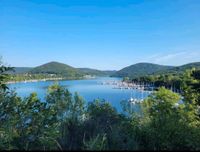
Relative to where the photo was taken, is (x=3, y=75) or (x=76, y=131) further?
(x=76, y=131)

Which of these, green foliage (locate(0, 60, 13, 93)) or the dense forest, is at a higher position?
green foliage (locate(0, 60, 13, 93))

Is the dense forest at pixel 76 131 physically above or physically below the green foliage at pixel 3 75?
below

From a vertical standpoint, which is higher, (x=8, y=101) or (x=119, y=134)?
(x=8, y=101)

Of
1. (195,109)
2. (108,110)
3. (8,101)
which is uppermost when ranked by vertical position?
(8,101)

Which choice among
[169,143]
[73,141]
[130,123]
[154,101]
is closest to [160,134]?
[169,143]

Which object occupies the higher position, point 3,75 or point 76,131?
point 3,75

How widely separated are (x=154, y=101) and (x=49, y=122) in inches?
502

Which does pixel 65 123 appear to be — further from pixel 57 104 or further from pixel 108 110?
pixel 57 104

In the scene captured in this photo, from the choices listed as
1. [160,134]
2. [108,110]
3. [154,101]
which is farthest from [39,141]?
[154,101]

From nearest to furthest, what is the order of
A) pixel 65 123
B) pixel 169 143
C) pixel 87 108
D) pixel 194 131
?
pixel 169 143 → pixel 194 131 → pixel 65 123 → pixel 87 108

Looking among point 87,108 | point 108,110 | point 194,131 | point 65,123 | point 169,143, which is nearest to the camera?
point 169,143

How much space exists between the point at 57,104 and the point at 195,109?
40.6 feet

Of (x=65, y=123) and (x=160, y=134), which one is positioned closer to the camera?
(x=160, y=134)

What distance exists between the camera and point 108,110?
36.7 feet
